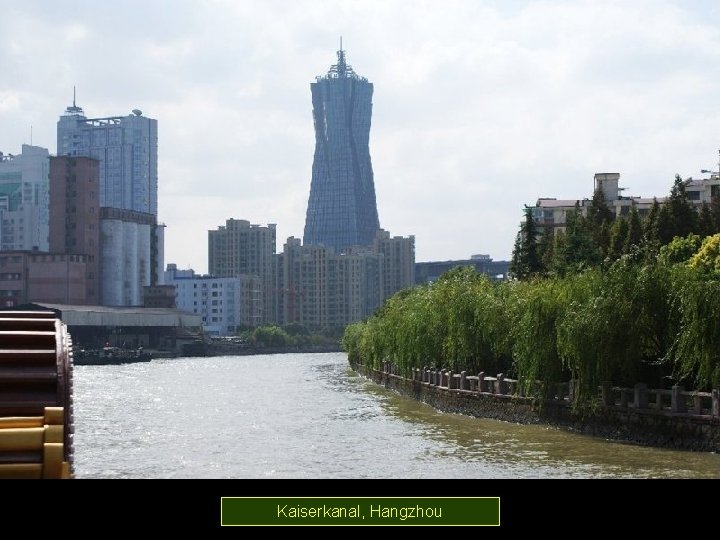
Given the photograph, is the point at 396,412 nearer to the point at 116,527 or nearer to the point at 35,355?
the point at 35,355

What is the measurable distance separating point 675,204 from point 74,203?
299 feet

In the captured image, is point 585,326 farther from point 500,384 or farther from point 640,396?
point 500,384

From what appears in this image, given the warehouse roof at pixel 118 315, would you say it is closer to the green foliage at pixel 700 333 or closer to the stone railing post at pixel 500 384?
the stone railing post at pixel 500 384

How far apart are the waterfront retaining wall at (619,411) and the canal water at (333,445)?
1.54ft

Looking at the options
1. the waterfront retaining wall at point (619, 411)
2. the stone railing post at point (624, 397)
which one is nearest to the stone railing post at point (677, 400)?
the waterfront retaining wall at point (619, 411)

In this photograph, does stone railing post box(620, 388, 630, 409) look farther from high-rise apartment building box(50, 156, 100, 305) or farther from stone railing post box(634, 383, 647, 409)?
high-rise apartment building box(50, 156, 100, 305)

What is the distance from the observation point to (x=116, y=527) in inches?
162

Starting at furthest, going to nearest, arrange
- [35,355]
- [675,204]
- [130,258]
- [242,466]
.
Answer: [130,258]
[675,204]
[242,466]
[35,355]

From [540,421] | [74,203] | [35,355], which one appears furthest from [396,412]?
[74,203]

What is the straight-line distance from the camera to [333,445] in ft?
93.3

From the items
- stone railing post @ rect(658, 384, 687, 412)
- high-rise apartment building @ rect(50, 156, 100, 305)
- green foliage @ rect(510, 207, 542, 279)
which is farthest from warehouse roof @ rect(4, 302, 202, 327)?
stone railing post @ rect(658, 384, 687, 412)

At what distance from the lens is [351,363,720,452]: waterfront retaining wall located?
24.2m

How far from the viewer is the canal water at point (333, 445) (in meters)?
22.4

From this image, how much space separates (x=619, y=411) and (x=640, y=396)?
0.89 m
